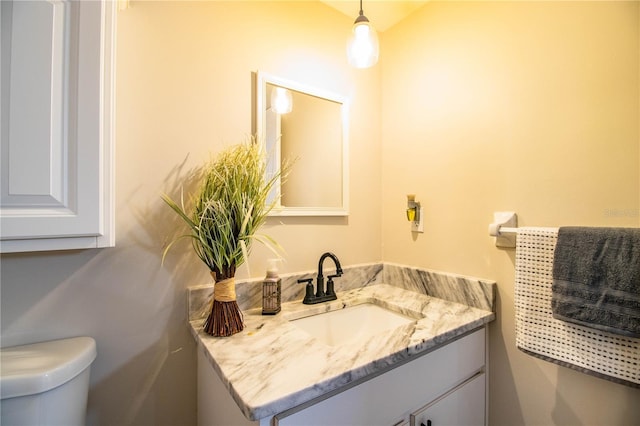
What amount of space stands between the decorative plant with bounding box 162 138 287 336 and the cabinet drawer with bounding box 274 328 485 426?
1.15 ft

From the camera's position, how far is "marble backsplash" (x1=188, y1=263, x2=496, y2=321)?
0.99m

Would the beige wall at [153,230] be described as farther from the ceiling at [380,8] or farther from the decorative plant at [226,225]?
the ceiling at [380,8]

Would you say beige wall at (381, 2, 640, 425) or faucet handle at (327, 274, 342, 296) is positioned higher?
beige wall at (381, 2, 640, 425)

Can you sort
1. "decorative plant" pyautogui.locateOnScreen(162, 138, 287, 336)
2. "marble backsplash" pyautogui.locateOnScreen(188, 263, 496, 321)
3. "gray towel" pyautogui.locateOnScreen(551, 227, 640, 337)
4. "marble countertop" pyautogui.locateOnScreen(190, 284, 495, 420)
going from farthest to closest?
"marble backsplash" pyautogui.locateOnScreen(188, 263, 496, 321)
"decorative plant" pyautogui.locateOnScreen(162, 138, 287, 336)
"gray towel" pyautogui.locateOnScreen(551, 227, 640, 337)
"marble countertop" pyautogui.locateOnScreen(190, 284, 495, 420)

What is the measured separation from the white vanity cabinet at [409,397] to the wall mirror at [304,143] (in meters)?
0.67

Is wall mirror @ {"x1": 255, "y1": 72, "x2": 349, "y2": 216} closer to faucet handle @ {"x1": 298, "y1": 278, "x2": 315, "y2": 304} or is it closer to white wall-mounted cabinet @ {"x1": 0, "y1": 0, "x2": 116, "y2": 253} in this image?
faucet handle @ {"x1": 298, "y1": 278, "x2": 315, "y2": 304}

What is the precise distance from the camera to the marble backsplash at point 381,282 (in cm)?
99

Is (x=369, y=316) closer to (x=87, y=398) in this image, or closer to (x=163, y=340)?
(x=163, y=340)

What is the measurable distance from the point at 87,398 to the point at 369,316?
3.26 feet

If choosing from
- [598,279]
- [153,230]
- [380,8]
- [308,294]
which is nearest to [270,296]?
[308,294]

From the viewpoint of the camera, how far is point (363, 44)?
3.65 ft

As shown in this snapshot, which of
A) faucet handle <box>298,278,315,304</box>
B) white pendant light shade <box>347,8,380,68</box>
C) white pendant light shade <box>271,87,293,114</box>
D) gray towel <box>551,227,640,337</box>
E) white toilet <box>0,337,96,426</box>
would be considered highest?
white pendant light shade <box>347,8,380,68</box>

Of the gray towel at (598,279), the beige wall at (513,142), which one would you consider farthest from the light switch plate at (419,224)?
the gray towel at (598,279)

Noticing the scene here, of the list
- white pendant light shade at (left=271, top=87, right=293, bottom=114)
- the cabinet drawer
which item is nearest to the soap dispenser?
the cabinet drawer
